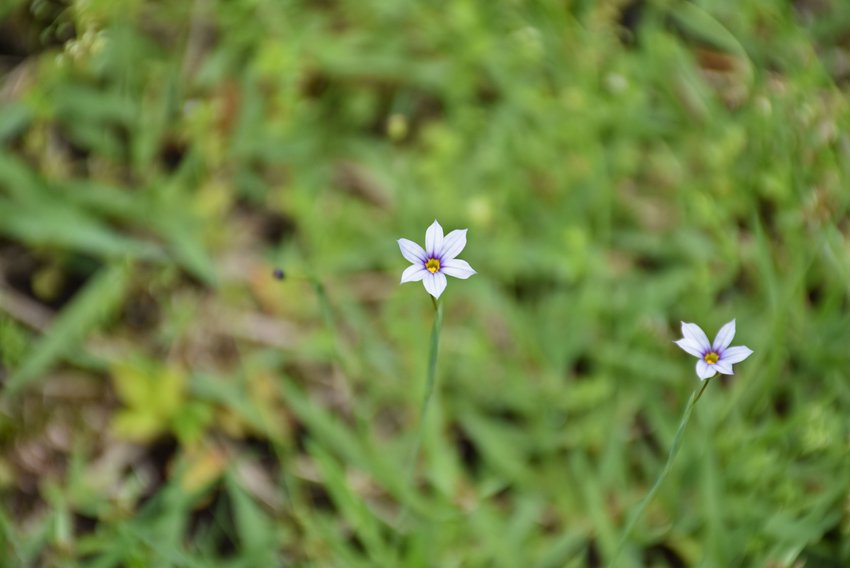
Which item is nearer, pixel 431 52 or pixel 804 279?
pixel 804 279

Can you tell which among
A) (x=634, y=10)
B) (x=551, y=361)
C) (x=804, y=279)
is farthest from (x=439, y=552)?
(x=634, y=10)

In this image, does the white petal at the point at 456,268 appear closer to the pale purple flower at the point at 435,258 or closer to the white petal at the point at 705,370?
the pale purple flower at the point at 435,258

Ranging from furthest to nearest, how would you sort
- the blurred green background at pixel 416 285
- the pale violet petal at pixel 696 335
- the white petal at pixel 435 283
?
the blurred green background at pixel 416 285, the pale violet petal at pixel 696 335, the white petal at pixel 435 283

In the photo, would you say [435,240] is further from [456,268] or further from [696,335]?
[696,335]

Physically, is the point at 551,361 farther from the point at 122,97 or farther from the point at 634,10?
the point at 122,97

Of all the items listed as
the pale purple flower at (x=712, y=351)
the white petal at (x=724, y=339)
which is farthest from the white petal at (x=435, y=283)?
the white petal at (x=724, y=339)

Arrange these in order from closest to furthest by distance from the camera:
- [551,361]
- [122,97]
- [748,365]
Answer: [748,365]
[551,361]
[122,97]

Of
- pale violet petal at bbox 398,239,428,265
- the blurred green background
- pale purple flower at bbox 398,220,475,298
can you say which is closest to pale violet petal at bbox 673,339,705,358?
pale purple flower at bbox 398,220,475,298
